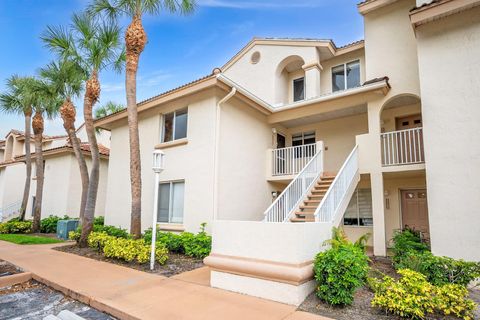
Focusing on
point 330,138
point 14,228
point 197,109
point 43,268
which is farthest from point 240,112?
point 14,228

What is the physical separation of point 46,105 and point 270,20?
13.2 m

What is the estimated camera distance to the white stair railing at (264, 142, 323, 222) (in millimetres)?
8867

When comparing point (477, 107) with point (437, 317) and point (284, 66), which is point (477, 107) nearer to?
point (437, 317)

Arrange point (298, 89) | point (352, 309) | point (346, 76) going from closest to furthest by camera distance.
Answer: point (352, 309) < point (346, 76) < point (298, 89)

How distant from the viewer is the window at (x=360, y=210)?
11.8 m

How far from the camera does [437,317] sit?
441cm

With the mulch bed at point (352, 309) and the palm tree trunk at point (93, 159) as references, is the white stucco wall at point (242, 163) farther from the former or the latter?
the mulch bed at point (352, 309)

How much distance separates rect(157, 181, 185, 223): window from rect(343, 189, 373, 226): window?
22.9 ft

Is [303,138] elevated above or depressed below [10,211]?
above

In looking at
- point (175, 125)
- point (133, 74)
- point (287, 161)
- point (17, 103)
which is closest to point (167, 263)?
point (175, 125)

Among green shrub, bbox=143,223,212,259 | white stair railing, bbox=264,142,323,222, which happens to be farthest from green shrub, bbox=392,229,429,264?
green shrub, bbox=143,223,212,259

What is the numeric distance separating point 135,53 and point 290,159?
733 centimetres

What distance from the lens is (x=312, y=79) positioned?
514 inches

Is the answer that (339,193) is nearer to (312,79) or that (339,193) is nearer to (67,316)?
(312,79)
